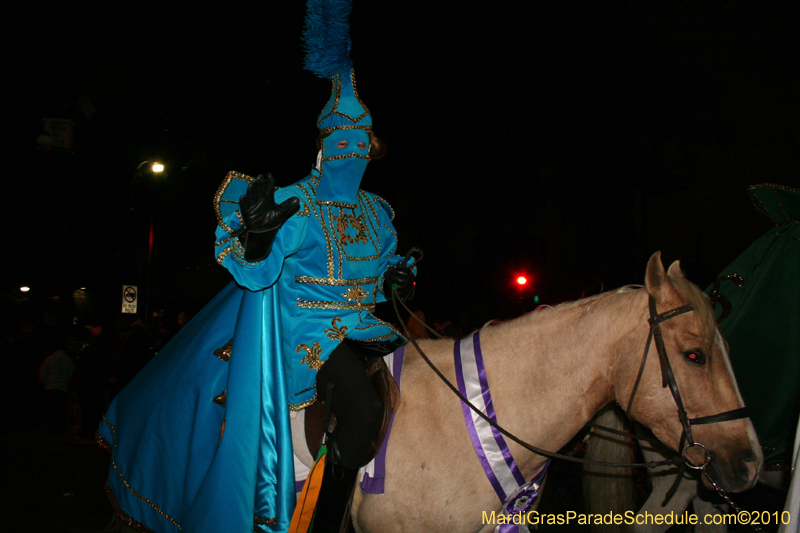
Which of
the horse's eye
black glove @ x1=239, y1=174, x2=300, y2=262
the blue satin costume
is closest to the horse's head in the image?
the horse's eye

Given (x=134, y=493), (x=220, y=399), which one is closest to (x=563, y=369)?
(x=220, y=399)

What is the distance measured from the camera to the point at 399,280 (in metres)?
3.34

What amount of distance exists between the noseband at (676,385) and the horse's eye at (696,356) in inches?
3.7

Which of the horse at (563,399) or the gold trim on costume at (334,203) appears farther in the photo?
the gold trim on costume at (334,203)

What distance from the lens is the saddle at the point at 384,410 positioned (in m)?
2.51

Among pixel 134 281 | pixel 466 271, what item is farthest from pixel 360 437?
pixel 134 281

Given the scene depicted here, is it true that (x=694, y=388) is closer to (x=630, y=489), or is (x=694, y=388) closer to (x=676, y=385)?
(x=676, y=385)

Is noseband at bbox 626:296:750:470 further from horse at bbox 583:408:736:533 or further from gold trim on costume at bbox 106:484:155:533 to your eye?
gold trim on costume at bbox 106:484:155:533

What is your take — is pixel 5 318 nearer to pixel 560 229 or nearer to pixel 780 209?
pixel 560 229

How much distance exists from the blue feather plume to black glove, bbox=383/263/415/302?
1297 millimetres

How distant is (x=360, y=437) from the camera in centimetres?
247

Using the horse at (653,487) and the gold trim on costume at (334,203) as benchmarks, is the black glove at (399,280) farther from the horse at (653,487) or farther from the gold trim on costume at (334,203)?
the horse at (653,487)

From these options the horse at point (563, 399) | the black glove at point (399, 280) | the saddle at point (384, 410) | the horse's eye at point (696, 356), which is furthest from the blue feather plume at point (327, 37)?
the horse's eye at point (696, 356)

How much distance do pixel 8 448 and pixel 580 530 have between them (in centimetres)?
995
